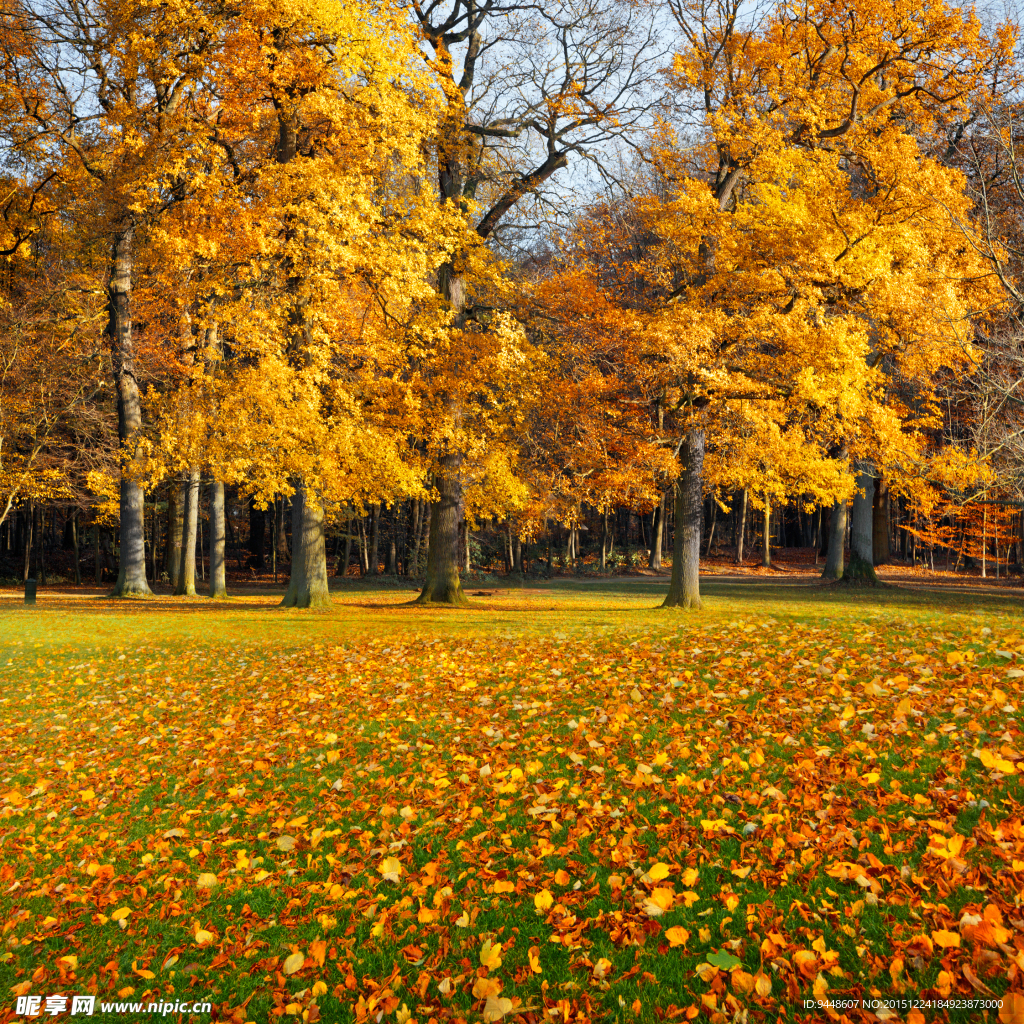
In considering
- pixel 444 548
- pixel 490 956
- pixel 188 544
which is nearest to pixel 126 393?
pixel 188 544

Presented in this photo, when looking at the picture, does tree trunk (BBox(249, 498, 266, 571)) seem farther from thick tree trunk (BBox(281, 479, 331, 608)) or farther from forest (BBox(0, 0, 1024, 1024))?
thick tree trunk (BBox(281, 479, 331, 608))

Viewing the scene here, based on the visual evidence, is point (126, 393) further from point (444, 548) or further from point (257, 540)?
point (257, 540)

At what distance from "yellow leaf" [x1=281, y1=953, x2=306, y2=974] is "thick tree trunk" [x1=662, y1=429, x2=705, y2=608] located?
1292 cm

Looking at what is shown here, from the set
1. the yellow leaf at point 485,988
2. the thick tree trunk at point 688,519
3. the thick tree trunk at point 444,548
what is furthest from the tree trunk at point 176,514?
the yellow leaf at point 485,988

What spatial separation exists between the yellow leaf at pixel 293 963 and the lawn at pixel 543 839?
0.02m

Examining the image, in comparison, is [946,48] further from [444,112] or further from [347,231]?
[347,231]

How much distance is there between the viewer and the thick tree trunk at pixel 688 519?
16156mm

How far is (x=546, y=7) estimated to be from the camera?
17734 millimetres

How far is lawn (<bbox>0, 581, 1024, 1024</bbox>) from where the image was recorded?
3551mm

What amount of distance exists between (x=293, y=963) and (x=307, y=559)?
15.2 meters

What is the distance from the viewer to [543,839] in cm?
499

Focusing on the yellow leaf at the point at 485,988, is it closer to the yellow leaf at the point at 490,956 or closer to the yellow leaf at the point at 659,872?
the yellow leaf at the point at 490,956

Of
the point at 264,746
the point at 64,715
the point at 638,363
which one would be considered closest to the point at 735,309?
the point at 638,363

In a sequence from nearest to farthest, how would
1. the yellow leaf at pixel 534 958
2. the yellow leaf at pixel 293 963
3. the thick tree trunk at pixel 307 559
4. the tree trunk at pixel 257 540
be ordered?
the yellow leaf at pixel 534 958 < the yellow leaf at pixel 293 963 < the thick tree trunk at pixel 307 559 < the tree trunk at pixel 257 540
